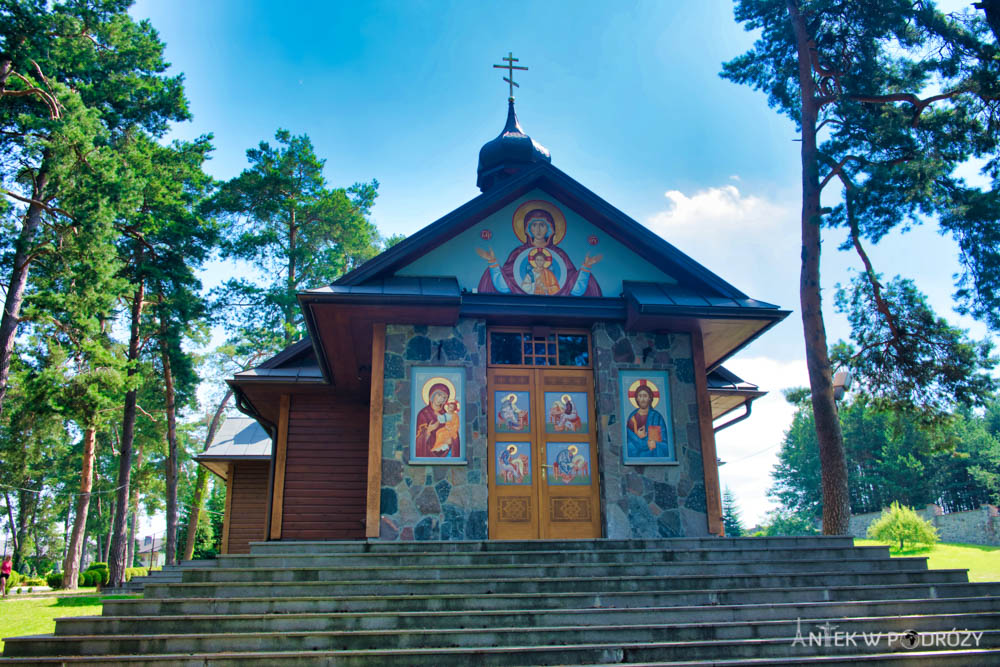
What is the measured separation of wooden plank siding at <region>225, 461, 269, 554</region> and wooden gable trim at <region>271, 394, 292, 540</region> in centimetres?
477

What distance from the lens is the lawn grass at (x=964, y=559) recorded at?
16.4 m

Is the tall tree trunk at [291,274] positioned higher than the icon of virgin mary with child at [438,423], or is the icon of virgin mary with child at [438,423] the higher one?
the tall tree trunk at [291,274]

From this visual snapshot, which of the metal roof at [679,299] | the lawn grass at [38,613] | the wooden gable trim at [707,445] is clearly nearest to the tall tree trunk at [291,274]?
the lawn grass at [38,613]

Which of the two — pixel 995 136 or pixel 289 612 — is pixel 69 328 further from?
pixel 995 136

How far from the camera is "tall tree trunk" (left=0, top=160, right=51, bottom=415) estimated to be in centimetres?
1571

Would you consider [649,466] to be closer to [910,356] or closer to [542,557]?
[542,557]

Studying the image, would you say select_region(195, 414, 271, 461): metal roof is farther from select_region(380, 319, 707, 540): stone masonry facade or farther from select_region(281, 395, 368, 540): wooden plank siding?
select_region(380, 319, 707, 540): stone masonry facade

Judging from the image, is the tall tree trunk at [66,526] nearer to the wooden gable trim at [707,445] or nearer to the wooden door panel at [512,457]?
the wooden door panel at [512,457]

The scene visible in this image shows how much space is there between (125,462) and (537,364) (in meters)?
16.5

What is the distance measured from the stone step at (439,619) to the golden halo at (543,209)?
5771 mm

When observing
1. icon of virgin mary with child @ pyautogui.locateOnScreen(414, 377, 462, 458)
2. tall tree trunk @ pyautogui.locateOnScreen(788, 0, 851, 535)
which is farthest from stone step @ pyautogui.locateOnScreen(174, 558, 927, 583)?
tall tree trunk @ pyautogui.locateOnScreen(788, 0, 851, 535)

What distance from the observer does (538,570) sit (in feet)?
20.4

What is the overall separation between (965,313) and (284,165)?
67.9 feet

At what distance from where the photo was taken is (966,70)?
12656 millimetres
